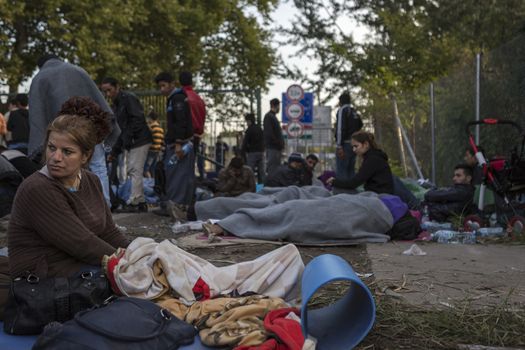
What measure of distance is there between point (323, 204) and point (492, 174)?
233 centimetres

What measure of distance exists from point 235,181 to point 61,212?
25.1 feet

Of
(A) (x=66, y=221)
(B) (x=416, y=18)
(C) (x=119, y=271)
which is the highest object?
(B) (x=416, y=18)

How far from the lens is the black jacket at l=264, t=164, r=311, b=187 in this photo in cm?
1194

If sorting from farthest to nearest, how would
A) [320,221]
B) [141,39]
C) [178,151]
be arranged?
1. [141,39]
2. [178,151]
3. [320,221]

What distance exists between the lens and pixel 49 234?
3469mm

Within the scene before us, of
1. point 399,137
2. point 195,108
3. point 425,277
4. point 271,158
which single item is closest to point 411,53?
point 399,137

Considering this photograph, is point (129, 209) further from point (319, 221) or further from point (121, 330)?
point (121, 330)

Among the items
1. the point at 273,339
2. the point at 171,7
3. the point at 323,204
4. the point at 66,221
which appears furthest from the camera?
the point at 171,7

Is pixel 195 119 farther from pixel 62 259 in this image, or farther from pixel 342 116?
pixel 62 259

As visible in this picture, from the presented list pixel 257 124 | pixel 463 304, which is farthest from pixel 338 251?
pixel 257 124

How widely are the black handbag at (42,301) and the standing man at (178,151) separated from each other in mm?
6327

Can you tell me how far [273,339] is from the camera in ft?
10.4

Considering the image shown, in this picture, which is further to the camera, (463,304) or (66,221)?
(463,304)

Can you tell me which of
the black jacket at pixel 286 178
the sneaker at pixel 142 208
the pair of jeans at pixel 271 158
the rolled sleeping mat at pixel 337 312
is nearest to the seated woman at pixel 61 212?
the rolled sleeping mat at pixel 337 312
